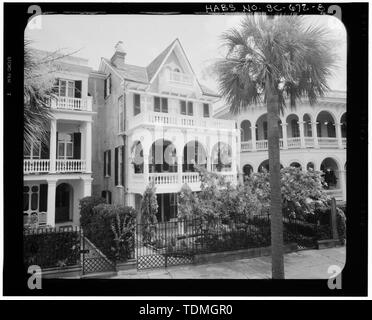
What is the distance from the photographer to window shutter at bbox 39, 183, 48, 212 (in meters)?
5.85

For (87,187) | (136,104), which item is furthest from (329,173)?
(87,187)

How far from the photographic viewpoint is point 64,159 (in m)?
7.82

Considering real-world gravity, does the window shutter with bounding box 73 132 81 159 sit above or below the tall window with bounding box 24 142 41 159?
above

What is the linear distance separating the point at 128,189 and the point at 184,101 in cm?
422

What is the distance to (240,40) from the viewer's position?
201 inches

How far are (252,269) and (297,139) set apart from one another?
4.16 meters

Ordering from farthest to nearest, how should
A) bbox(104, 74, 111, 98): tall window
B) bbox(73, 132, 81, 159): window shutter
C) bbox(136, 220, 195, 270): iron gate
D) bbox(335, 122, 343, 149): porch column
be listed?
1. bbox(104, 74, 111, 98): tall window
2. bbox(73, 132, 81, 159): window shutter
3. bbox(136, 220, 195, 270): iron gate
4. bbox(335, 122, 343, 149): porch column

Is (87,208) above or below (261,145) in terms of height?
below

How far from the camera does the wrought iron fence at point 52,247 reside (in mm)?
5375

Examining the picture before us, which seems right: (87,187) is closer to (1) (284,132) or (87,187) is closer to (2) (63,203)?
(2) (63,203)

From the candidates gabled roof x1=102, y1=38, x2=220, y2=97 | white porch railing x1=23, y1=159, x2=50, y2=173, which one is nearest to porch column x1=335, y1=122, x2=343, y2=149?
gabled roof x1=102, y1=38, x2=220, y2=97

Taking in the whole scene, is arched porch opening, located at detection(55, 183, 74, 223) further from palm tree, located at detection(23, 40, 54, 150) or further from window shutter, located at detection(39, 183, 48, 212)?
palm tree, located at detection(23, 40, 54, 150)

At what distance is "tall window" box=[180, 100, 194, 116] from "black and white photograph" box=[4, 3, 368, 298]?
74 mm

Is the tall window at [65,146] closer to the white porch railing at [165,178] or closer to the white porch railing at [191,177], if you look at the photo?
the white porch railing at [165,178]
